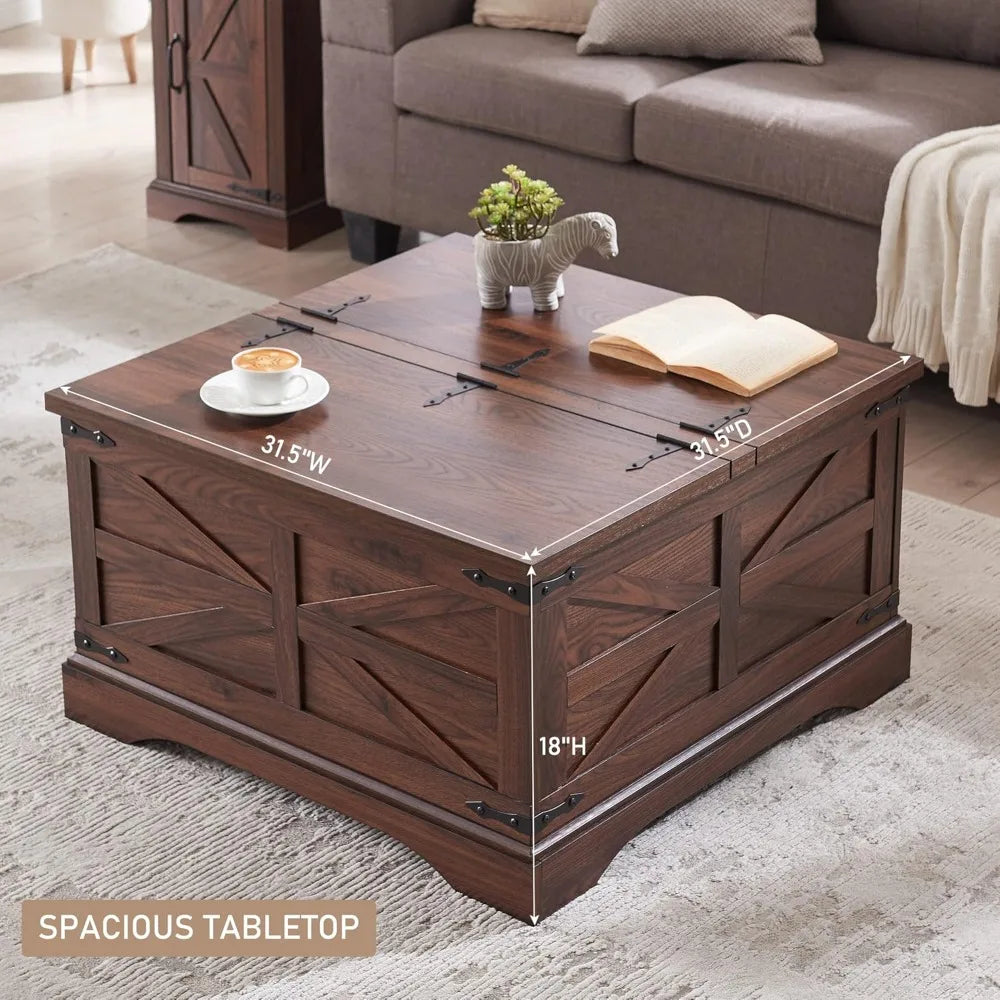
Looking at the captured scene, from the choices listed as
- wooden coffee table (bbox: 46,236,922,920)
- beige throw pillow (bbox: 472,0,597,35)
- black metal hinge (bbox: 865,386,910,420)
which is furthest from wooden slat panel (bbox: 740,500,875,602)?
beige throw pillow (bbox: 472,0,597,35)

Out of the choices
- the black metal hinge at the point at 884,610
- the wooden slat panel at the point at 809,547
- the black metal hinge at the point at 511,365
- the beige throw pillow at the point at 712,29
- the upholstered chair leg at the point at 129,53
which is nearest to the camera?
the wooden slat panel at the point at 809,547

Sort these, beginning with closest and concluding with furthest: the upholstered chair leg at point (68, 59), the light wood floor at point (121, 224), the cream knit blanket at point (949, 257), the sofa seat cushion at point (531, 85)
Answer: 1. the cream knit blanket at point (949, 257)
2. the light wood floor at point (121, 224)
3. the sofa seat cushion at point (531, 85)
4. the upholstered chair leg at point (68, 59)

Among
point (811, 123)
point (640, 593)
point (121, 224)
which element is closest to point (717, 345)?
point (640, 593)

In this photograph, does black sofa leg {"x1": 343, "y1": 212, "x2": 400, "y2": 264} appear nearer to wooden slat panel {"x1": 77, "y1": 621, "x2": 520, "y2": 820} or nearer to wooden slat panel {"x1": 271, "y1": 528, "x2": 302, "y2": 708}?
wooden slat panel {"x1": 77, "y1": 621, "x2": 520, "y2": 820}

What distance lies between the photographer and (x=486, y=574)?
196 centimetres

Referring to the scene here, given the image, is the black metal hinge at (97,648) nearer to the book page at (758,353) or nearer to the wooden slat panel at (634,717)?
the wooden slat panel at (634,717)

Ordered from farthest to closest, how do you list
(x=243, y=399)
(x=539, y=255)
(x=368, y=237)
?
(x=368, y=237)
(x=539, y=255)
(x=243, y=399)

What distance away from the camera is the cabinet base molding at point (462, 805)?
2.08m

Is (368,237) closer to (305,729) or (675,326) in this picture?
(675,326)

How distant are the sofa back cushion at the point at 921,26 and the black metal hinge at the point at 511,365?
1.70 meters

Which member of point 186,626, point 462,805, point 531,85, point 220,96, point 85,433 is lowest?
point 462,805

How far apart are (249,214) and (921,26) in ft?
5.18

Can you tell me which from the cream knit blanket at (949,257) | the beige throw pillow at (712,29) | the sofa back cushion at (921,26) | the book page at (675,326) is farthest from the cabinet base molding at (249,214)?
the book page at (675,326)

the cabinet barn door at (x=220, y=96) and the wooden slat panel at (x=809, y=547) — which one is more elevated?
the cabinet barn door at (x=220, y=96)
